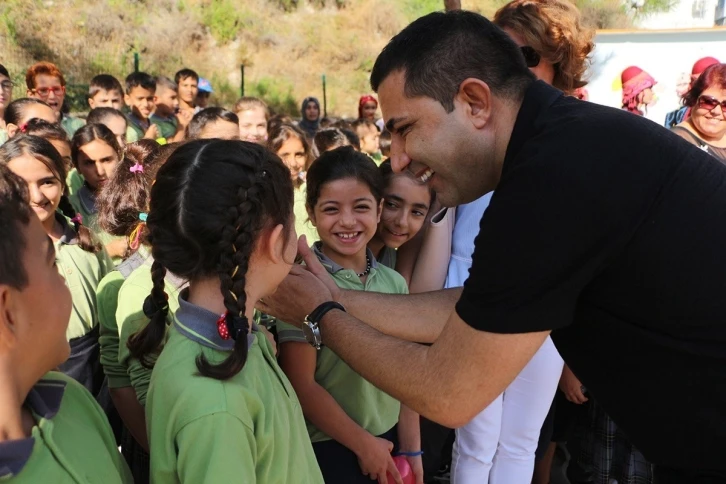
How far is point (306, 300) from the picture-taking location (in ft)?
6.72

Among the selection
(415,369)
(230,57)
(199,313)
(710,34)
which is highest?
(230,57)

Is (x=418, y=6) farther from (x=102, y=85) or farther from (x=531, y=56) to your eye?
(x=531, y=56)

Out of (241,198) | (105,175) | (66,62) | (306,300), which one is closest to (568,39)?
(306,300)

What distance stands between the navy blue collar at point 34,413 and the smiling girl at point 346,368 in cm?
106

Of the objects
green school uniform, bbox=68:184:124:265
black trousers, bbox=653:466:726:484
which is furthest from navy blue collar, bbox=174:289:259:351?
green school uniform, bbox=68:184:124:265

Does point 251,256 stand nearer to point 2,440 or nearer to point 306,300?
point 306,300

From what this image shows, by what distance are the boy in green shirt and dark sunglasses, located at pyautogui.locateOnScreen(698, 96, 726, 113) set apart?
4.00m

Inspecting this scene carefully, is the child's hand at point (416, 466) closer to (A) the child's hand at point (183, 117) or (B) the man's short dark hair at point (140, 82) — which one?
(B) the man's short dark hair at point (140, 82)

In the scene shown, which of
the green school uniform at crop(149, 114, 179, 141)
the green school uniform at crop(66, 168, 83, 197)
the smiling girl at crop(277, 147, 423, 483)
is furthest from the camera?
the green school uniform at crop(149, 114, 179, 141)

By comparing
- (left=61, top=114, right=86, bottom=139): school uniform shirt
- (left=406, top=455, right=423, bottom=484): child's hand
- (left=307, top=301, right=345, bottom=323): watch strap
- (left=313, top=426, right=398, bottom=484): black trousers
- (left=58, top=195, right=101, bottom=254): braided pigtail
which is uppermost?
(left=61, top=114, right=86, bottom=139): school uniform shirt

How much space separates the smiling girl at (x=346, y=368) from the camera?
90.7 inches

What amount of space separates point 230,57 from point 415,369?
84.6ft

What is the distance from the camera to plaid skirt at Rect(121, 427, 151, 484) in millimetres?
2391

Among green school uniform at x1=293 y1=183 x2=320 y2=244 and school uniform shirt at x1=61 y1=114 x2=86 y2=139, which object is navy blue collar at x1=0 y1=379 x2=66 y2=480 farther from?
school uniform shirt at x1=61 y1=114 x2=86 y2=139
